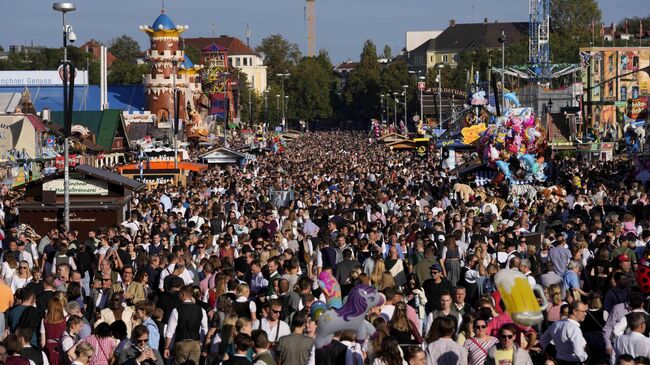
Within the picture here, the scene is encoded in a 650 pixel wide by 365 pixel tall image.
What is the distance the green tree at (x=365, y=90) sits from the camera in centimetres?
18425

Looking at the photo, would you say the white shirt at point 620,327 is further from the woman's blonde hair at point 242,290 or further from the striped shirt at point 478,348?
the woman's blonde hair at point 242,290

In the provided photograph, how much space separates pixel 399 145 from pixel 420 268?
5664 cm

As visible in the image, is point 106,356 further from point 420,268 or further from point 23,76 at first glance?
point 23,76

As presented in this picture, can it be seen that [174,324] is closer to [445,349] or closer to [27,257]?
[445,349]

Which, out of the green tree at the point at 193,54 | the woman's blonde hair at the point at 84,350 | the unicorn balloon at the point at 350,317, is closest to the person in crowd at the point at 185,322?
the woman's blonde hair at the point at 84,350

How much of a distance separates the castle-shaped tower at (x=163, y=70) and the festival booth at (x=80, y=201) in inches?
2473

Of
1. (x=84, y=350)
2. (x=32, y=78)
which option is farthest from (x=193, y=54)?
(x=84, y=350)

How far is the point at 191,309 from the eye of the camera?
1370 centimetres

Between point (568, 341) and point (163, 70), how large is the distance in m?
80.8

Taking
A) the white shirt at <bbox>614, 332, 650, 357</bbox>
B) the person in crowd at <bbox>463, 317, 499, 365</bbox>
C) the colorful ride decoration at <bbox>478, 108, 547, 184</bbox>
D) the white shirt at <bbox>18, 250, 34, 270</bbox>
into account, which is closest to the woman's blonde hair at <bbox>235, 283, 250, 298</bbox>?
the person in crowd at <bbox>463, 317, 499, 365</bbox>

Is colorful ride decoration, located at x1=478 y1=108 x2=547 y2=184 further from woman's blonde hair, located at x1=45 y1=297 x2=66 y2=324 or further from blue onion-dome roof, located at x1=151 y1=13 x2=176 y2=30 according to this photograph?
blue onion-dome roof, located at x1=151 y1=13 x2=176 y2=30

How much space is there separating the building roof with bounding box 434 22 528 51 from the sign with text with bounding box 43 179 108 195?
15805cm

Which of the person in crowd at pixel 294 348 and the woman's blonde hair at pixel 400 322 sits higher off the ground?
Result: the woman's blonde hair at pixel 400 322

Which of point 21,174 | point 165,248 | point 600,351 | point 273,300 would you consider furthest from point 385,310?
point 21,174
